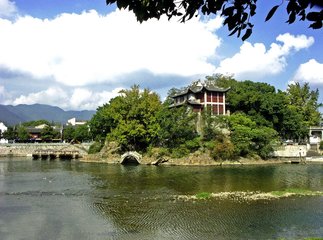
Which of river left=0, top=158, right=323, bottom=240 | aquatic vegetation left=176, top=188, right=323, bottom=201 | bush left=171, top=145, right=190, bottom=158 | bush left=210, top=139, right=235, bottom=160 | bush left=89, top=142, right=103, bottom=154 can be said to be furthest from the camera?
bush left=89, top=142, right=103, bottom=154

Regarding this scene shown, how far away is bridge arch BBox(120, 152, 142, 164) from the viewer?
51916 mm

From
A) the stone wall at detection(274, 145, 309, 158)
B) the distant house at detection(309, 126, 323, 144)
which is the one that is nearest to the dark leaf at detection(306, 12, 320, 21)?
the stone wall at detection(274, 145, 309, 158)

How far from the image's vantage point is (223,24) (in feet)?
13.2

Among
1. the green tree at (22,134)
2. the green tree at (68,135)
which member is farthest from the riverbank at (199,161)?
the green tree at (22,134)

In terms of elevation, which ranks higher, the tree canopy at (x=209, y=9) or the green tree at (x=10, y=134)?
the green tree at (x=10, y=134)

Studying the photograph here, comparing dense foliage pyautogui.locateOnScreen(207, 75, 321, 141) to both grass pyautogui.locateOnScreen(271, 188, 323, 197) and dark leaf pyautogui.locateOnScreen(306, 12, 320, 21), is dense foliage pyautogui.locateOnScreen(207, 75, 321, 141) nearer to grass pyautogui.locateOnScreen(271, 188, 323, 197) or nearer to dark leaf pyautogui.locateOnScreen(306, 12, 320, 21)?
grass pyautogui.locateOnScreen(271, 188, 323, 197)

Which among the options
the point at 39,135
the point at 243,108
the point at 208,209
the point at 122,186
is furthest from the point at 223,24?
the point at 39,135

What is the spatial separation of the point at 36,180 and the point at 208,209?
19754 mm

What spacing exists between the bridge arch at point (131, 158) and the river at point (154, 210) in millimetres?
19794

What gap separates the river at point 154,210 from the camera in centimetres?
1566

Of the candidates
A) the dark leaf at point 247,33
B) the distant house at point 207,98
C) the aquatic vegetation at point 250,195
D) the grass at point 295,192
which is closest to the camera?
the dark leaf at point 247,33

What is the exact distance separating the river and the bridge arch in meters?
19.8

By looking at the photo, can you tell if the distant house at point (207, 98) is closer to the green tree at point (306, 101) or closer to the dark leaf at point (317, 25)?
the green tree at point (306, 101)

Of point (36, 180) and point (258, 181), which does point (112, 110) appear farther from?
point (258, 181)
